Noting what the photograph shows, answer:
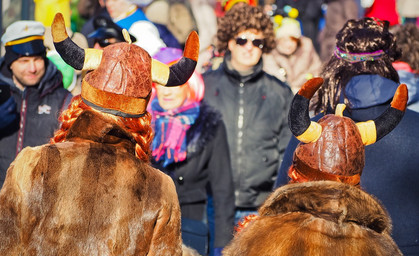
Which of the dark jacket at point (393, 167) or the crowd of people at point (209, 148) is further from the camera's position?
the dark jacket at point (393, 167)

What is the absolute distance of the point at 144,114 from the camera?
374 cm

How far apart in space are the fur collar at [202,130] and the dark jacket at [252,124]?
72cm

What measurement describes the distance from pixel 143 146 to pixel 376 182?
4.37 ft

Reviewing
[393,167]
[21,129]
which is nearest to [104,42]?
[21,129]

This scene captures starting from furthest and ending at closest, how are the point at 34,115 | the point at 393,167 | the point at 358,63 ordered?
the point at 34,115 → the point at 358,63 → the point at 393,167

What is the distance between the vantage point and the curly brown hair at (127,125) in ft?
12.0

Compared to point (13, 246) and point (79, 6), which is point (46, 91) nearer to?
point (13, 246)

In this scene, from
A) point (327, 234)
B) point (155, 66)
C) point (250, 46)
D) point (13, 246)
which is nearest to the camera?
point (327, 234)

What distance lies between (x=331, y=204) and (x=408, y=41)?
403 cm

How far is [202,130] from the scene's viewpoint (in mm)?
5785

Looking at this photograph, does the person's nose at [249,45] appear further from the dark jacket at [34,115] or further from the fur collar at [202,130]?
the dark jacket at [34,115]

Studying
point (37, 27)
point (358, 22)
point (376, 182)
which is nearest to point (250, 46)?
point (37, 27)

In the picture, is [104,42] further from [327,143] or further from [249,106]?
[327,143]

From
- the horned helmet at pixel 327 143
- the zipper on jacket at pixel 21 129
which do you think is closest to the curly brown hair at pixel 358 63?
the horned helmet at pixel 327 143
